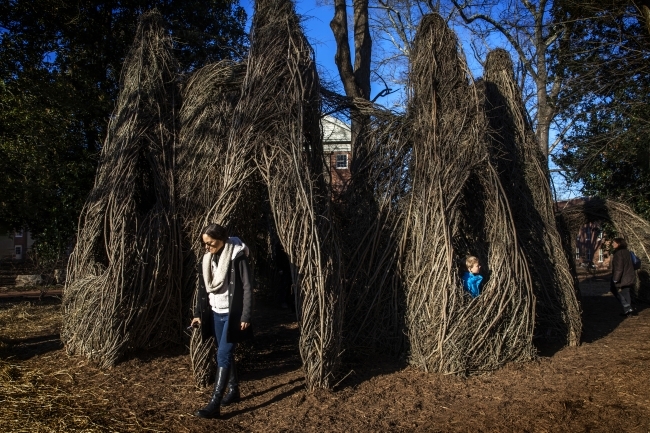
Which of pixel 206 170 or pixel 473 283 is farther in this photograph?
pixel 206 170

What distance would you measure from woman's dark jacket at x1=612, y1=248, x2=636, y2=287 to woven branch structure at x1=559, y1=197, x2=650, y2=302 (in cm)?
79

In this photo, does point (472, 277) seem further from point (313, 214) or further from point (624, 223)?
point (624, 223)

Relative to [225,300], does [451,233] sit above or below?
above

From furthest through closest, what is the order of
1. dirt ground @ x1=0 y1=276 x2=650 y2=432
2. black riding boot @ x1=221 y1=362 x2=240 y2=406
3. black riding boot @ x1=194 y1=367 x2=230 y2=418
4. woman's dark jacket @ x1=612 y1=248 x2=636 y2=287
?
woman's dark jacket @ x1=612 y1=248 x2=636 y2=287 → black riding boot @ x1=221 y1=362 x2=240 y2=406 → black riding boot @ x1=194 y1=367 x2=230 y2=418 → dirt ground @ x1=0 y1=276 x2=650 y2=432

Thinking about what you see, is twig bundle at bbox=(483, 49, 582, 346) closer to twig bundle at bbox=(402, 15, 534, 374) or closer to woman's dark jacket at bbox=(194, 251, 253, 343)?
twig bundle at bbox=(402, 15, 534, 374)

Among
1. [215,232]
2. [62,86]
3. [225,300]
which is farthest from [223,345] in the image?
[62,86]

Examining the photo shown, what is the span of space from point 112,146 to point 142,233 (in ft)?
4.22

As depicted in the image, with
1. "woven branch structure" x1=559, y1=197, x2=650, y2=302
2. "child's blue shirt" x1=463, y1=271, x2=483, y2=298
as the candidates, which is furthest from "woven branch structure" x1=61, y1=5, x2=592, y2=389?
"woven branch structure" x1=559, y1=197, x2=650, y2=302

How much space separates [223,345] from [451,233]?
9.25 ft

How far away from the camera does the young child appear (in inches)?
253

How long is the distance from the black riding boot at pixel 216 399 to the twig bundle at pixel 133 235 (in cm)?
175

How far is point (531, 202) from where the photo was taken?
25.8 feet

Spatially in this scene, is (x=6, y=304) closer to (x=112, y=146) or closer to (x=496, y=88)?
(x=112, y=146)

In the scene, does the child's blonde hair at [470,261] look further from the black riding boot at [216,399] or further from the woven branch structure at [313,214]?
the black riding boot at [216,399]
